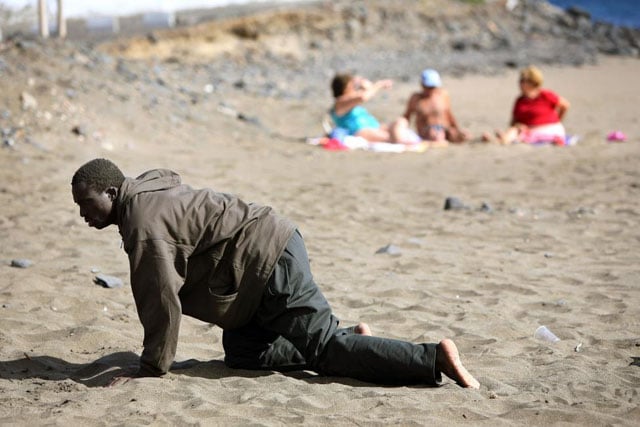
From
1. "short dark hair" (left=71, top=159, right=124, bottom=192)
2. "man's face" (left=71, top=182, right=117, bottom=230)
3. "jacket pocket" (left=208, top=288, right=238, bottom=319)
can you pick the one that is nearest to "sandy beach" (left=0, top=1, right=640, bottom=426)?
"jacket pocket" (left=208, top=288, right=238, bottom=319)

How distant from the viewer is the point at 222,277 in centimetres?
414

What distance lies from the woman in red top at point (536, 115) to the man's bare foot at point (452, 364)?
27.5ft

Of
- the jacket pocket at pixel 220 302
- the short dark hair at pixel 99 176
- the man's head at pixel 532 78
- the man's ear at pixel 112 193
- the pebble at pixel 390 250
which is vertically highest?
the man's head at pixel 532 78

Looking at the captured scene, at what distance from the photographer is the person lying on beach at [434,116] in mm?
12352

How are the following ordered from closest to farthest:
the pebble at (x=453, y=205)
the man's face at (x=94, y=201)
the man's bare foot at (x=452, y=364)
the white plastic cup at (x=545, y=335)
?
the man's face at (x=94, y=201) → the man's bare foot at (x=452, y=364) → the white plastic cup at (x=545, y=335) → the pebble at (x=453, y=205)

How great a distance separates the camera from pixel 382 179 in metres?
9.97

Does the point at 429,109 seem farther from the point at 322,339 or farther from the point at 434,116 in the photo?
the point at 322,339

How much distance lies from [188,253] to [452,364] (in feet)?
4.11

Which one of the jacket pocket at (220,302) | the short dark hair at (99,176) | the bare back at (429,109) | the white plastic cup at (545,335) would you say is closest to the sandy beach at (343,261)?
the white plastic cup at (545,335)

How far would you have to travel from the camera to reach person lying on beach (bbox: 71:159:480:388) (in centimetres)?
396

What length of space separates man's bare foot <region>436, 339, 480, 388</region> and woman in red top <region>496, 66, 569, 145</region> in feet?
27.5

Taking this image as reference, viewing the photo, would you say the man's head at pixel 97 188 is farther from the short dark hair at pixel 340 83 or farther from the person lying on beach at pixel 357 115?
the short dark hair at pixel 340 83

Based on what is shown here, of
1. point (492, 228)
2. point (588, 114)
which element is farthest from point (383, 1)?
point (492, 228)

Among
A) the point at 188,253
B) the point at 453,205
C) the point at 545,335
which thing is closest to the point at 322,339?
the point at 188,253
